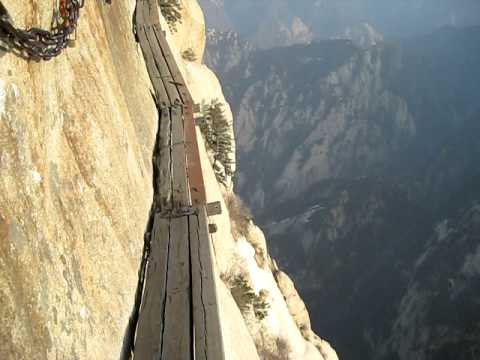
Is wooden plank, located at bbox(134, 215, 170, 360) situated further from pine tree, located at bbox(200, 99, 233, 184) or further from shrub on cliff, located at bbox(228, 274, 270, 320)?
pine tree, located at bbox(200, 99, 233, 184)

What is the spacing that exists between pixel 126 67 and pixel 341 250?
14291cm

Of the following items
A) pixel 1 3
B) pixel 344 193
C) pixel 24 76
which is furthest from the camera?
pixel 344 193

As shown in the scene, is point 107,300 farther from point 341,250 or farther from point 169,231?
point 341,250

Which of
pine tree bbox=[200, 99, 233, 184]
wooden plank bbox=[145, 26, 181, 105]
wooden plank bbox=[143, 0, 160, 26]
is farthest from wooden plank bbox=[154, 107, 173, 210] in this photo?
pine tree bbox=[200, 99, 233, 184]

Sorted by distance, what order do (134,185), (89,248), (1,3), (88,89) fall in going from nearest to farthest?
(1,3)
(89,248)
(88,89)
(134,185)

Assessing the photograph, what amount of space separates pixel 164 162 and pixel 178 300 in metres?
4.31

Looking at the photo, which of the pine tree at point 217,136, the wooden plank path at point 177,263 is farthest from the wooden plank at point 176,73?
the pine tree at point 217,136

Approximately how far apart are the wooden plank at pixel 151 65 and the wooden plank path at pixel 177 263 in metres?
0.24

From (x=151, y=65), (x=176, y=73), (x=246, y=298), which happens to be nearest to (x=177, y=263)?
(x=151, y=65)

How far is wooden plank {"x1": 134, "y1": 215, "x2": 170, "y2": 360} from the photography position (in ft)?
18.9

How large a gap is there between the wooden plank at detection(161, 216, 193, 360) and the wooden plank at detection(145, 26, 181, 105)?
5.59 meters

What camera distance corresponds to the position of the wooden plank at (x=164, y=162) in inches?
356

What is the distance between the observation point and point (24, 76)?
4281 mm

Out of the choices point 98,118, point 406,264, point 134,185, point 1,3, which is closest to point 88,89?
point 98,118
